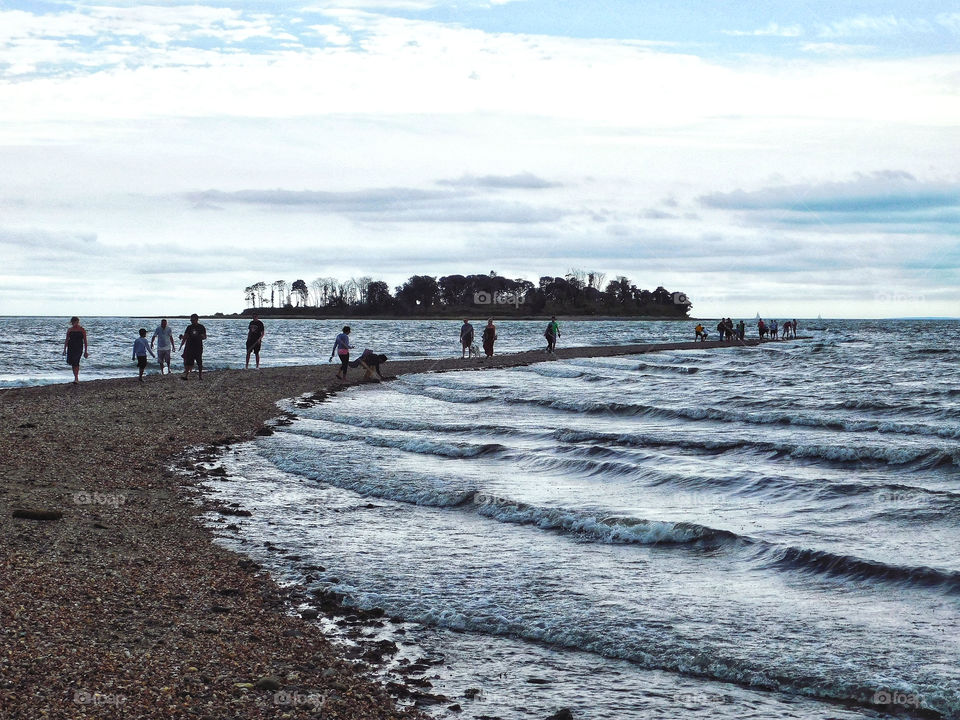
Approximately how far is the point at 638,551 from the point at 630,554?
20cm

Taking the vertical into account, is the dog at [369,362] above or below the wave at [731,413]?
above

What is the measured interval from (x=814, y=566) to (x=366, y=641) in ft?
16.4

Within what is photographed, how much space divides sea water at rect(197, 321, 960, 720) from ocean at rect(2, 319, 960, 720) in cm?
3

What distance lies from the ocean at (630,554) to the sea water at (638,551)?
1.2 inches

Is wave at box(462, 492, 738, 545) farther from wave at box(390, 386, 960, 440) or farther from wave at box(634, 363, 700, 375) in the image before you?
wave at box(634, 363, 700, 375)

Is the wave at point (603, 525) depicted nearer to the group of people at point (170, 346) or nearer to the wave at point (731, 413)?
the wave at point (731, 413)

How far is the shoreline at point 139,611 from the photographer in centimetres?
556

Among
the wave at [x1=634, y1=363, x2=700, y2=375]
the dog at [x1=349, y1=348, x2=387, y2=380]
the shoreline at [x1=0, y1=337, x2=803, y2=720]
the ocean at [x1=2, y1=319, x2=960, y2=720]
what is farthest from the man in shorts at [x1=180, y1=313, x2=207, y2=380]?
the wave at [x1=634, y1=363, x2=700, y2=375]

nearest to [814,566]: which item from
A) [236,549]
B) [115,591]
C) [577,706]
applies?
[577,706]

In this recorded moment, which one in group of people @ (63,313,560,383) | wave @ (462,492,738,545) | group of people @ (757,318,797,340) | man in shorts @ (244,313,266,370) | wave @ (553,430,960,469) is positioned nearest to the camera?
wave @ (462,492,738,545)

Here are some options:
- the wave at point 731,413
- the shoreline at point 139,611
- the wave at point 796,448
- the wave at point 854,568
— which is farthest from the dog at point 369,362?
the wave at point 854,568

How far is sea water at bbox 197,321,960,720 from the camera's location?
6457 mm

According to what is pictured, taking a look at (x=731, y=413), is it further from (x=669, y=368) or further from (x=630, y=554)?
(x=669, y=368)

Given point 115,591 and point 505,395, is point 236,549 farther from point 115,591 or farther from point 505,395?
point 505,395
